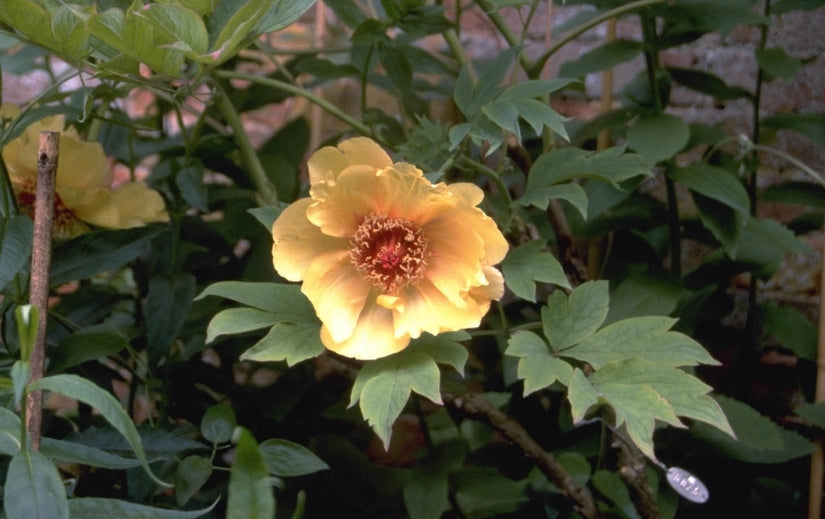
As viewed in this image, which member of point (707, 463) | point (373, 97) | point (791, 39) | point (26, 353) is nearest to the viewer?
point (26, 353)

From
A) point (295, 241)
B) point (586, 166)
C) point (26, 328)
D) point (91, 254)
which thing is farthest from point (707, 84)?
point (26, 328)

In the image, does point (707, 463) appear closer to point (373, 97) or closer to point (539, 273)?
point (539, 273)

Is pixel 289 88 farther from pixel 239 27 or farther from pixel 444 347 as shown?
pixel 444 347

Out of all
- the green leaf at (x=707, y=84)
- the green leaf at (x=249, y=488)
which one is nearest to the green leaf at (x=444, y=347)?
the green leaf at (x=249, y=488)

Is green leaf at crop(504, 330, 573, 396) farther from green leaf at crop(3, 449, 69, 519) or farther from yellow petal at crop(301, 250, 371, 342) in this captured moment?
green leaf at crop(3, 449, 69, 519)

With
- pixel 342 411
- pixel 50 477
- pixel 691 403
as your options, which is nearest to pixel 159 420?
pixel 342 411
